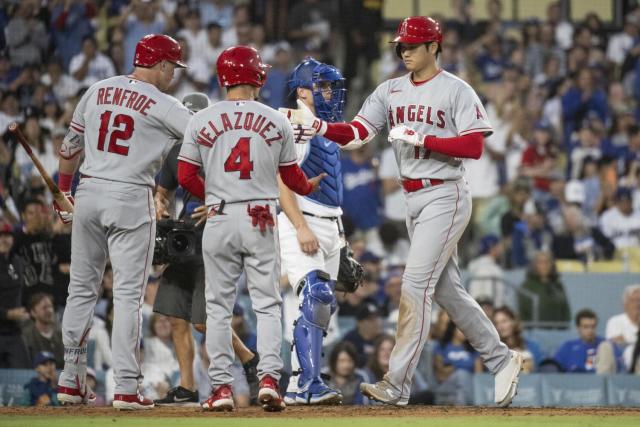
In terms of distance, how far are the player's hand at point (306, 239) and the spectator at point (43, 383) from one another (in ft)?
8.78

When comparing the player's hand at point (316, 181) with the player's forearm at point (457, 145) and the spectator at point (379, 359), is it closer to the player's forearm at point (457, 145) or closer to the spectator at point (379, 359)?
the player's forearm at point (457, 145)

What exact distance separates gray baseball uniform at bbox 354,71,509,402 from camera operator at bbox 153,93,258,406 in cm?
135

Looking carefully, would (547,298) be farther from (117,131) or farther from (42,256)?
(117,131)

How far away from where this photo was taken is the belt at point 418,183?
6.62 m

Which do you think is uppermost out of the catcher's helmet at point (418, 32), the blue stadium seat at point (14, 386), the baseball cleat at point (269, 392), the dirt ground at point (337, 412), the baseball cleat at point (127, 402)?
the catcher's helmet at point (418, 32)

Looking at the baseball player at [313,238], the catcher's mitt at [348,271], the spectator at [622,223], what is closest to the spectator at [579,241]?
the spectator at [622,223]

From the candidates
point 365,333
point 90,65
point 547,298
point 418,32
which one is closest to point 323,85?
point 418,32

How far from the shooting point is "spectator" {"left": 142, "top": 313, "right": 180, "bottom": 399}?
9.45 metres

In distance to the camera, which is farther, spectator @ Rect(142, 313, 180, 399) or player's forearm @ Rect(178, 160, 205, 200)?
spectator @ Rect(142, 313, 180, 399)

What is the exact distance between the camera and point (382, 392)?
6.56m

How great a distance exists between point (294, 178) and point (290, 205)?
0.56m

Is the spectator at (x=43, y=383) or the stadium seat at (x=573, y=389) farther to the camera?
the stadium seat at (x=573, y=389)

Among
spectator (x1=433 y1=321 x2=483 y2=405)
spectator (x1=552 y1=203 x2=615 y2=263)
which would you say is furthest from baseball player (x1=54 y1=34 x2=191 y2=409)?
spectator (x1=552 y1=203 x2=615 y2=263)

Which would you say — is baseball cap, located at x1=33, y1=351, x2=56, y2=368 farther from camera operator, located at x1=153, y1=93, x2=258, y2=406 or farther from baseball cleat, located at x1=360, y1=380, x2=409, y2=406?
baseball cleat, located at x1=360, y1=380, x2=409, y2=406
